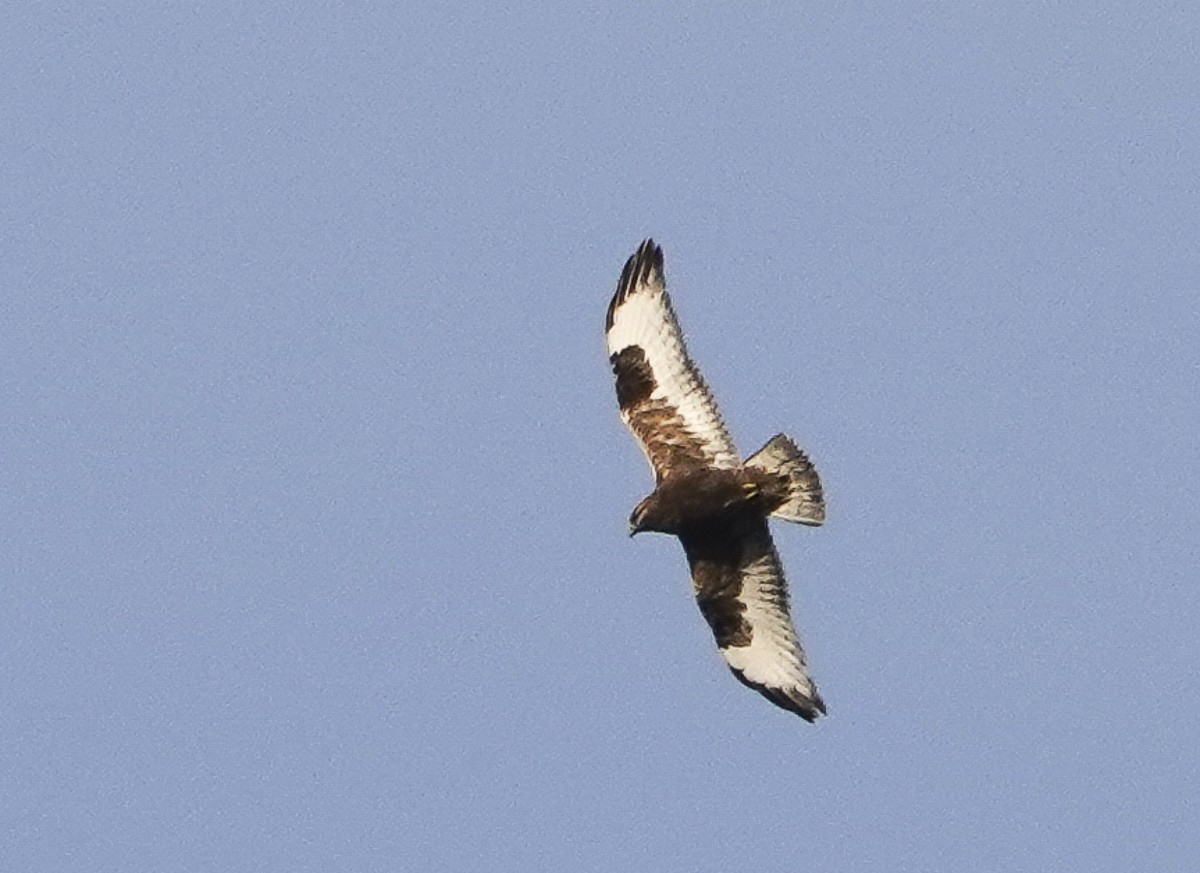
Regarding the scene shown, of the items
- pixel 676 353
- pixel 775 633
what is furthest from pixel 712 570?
pixel 676 353

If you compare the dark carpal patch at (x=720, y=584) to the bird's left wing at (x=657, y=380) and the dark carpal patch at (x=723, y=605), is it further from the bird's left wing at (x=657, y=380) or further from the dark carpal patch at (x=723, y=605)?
the bird's left wing at (x=657, y=380)

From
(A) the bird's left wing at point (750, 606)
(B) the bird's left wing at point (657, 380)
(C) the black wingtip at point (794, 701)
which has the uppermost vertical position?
(B) the bird's left wing at point (657, 380)

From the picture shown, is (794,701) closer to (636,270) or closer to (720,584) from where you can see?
(720,584)

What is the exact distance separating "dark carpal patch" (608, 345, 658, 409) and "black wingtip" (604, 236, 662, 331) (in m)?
0.32

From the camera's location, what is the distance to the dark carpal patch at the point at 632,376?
66.7 feet

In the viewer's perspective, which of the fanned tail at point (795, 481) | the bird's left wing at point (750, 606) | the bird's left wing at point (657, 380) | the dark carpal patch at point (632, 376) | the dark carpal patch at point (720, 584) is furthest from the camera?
the dark carpal patch at point (632, 376)

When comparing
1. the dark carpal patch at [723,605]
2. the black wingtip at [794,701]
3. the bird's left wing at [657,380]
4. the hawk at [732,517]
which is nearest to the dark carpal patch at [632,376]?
the bird's left wing at [657,380]

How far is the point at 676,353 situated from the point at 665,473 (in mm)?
1211

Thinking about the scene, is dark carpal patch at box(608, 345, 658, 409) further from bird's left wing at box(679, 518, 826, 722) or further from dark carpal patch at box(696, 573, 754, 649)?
dark carpal patch at box(696, 573, 754, 649)

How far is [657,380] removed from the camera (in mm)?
20375

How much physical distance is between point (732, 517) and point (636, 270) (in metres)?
2.82

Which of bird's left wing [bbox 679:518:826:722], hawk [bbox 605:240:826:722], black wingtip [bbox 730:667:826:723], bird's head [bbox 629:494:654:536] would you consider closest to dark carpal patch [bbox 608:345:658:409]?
hawk [bbox 605:240:826:722]

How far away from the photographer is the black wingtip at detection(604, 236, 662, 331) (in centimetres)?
2073

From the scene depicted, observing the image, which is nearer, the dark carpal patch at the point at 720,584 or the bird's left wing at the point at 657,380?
the dark carpal patch at the point at 720,584
